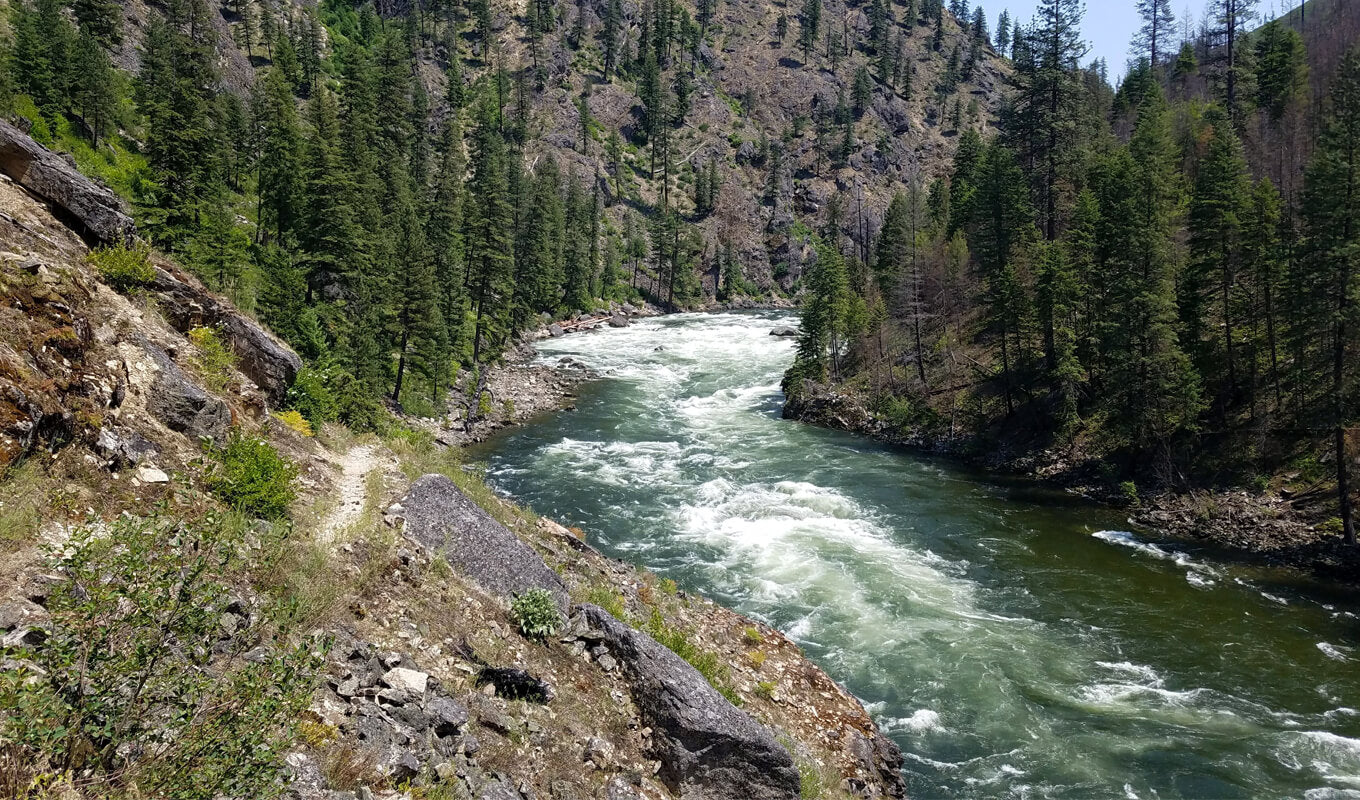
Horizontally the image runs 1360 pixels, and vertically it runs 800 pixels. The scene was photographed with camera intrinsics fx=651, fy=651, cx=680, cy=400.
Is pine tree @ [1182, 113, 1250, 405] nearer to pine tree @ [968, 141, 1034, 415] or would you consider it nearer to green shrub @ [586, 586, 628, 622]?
pine tree @ [968, 141, 1034, 415]

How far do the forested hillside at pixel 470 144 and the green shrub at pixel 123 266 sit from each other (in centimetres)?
359

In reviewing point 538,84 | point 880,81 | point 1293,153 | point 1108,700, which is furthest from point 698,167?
point 1108,700

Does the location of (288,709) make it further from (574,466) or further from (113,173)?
(113,173)

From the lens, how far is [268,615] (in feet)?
20.7

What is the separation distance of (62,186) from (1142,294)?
37552mm

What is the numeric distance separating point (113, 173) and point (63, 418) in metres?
49.2

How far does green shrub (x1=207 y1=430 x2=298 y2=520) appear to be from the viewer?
851cm

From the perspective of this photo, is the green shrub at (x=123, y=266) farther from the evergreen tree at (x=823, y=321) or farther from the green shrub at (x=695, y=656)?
the evergreen tree at (x=823, y=321)

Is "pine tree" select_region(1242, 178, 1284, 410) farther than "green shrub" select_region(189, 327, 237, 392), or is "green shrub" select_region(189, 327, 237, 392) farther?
"pine tree" select_region(1242, 178, 1284, 410)

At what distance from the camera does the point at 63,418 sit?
23.2 feet

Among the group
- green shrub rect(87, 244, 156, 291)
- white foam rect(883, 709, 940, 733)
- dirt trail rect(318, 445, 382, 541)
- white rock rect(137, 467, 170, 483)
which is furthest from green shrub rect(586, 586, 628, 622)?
green shrub rect(87, 244, 156, 291)

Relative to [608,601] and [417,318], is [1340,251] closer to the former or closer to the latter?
[608,601]

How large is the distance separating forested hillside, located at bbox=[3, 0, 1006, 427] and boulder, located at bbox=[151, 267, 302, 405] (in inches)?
25.0

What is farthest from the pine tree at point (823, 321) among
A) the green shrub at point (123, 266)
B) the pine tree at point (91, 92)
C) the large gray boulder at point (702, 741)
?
the pine tree at point (91, 92)
